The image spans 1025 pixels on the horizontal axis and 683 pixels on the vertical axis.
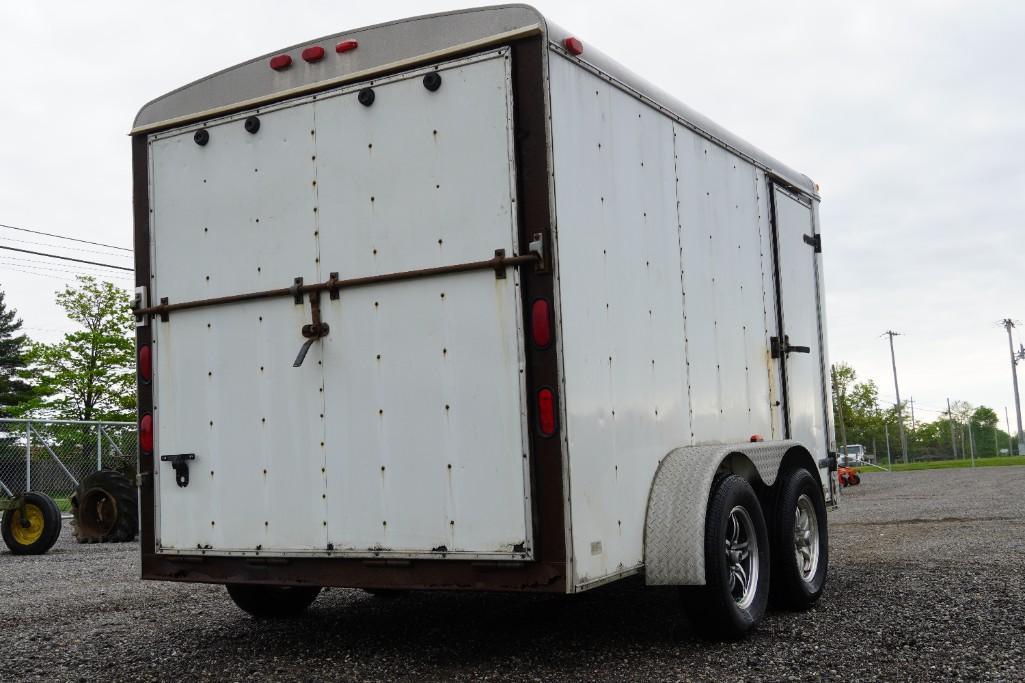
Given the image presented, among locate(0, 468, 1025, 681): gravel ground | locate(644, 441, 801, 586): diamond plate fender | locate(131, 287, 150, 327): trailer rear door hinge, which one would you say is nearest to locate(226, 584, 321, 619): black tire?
locate(0, 468, 1025, 681): gravel ground

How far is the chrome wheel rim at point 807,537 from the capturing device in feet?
22.2

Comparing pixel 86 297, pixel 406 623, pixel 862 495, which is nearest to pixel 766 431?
pixel 406 623

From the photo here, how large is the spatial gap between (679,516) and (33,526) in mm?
10798

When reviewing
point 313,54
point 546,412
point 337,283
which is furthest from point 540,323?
point 313,54

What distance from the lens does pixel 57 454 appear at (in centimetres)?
1773

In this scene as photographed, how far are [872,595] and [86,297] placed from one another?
42553mm

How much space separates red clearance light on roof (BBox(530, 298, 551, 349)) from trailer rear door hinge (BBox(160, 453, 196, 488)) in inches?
85.1

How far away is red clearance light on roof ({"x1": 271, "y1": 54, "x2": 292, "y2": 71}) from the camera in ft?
18.2

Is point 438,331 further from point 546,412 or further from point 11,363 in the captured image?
point 11,363

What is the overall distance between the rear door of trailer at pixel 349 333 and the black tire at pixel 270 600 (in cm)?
88

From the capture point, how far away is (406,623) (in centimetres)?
641

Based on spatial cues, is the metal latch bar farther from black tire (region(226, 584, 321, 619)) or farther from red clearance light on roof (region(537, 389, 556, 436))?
black tire (region(226, 584, 321, 619))

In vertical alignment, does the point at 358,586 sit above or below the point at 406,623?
above

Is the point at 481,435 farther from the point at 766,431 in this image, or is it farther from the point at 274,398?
the point at 766,431
